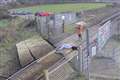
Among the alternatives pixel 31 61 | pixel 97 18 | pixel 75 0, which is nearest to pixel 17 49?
pixel 31 61

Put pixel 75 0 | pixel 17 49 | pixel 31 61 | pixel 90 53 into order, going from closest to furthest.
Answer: pixel 31 61 < pixel 17 49 < pixel 90 53 < pixel 75 0

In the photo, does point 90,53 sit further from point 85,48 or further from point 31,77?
point 31,77

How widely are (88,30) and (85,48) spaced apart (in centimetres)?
174

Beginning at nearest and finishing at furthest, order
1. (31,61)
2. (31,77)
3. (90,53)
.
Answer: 1. (31,77)
2. (31,61)
3. (90,53)

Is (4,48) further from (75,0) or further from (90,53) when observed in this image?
(75,0)

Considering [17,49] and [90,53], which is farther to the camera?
[90,53]

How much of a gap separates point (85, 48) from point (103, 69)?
1.66m

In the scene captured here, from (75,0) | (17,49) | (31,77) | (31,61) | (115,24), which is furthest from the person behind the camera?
(75,0)

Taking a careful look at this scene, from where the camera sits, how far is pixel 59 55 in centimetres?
1562

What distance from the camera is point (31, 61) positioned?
14.9 meters

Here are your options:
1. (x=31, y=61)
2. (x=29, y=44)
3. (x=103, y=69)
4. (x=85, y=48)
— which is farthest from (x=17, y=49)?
(x=103, y=69)

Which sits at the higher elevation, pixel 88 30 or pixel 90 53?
pixel 88 30

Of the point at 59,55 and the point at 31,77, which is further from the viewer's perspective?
the point at 59,55

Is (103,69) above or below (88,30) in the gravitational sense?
below
